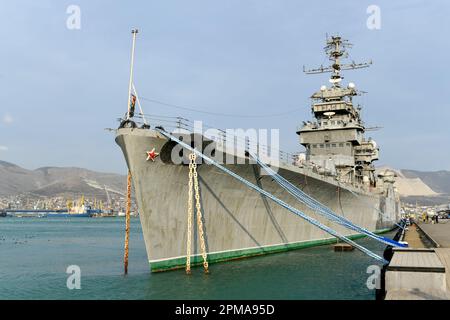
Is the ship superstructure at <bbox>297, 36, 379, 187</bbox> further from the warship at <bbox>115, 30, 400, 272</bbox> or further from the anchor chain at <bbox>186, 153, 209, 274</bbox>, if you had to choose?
the anchor chain at <bbox>186, 153, 209, 274</bbox>

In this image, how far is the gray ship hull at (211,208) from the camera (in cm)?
1402

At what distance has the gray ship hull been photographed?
46.0 feet

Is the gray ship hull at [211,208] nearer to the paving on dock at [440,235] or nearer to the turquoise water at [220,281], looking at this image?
the turquoise water at [220,281]

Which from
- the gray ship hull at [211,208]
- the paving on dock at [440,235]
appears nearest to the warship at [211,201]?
the gray ship hull at [211,208]

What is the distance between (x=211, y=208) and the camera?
51.0ft

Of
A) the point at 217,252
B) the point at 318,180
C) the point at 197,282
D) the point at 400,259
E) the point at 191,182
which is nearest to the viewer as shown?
the point at 400,259

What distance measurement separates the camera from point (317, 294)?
12.2m

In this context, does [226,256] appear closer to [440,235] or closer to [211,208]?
[211,208]

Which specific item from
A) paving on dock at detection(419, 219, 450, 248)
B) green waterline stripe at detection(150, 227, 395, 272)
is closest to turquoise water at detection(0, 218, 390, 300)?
green waterline stripe at detection(150, 227, 395, 272)

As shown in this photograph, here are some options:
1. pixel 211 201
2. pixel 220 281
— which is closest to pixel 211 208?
pixel 211 201

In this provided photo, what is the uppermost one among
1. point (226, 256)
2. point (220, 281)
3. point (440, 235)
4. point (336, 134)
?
point (336, 134)
